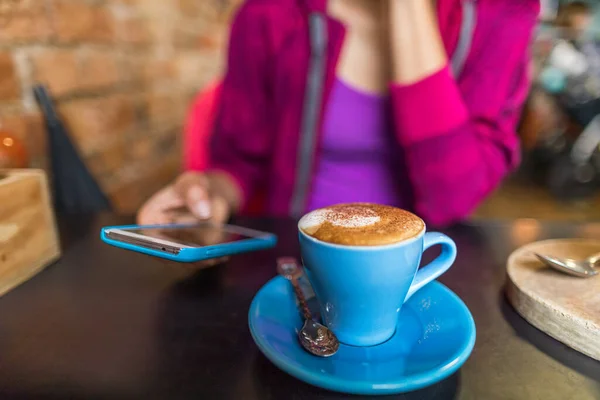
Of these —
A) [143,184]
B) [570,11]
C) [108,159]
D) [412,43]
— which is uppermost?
[570,11]

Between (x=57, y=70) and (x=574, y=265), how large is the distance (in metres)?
0.87

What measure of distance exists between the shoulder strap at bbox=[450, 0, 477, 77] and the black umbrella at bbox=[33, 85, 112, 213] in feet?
2.25

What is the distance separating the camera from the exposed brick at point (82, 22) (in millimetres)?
843

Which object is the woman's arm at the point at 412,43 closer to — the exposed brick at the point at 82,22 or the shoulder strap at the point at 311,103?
the shoulder strap at the point at 311,103

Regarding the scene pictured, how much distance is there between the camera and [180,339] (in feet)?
1.26

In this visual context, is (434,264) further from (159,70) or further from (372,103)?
(159,70)

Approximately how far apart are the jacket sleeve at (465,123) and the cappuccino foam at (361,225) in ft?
1.31

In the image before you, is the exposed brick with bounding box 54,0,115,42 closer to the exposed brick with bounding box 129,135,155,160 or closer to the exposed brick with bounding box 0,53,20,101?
the exposed brick with bounding box 0,53,20,101

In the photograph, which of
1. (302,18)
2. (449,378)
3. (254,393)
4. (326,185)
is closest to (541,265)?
(449,378)

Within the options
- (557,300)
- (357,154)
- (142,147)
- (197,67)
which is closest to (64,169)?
(142,147)

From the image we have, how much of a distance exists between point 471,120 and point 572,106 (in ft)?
5.98

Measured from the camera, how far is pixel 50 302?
44 centimetres

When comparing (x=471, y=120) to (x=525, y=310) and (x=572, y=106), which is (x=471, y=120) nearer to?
(x=525, y=310)

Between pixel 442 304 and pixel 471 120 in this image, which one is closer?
pixel 442 304
